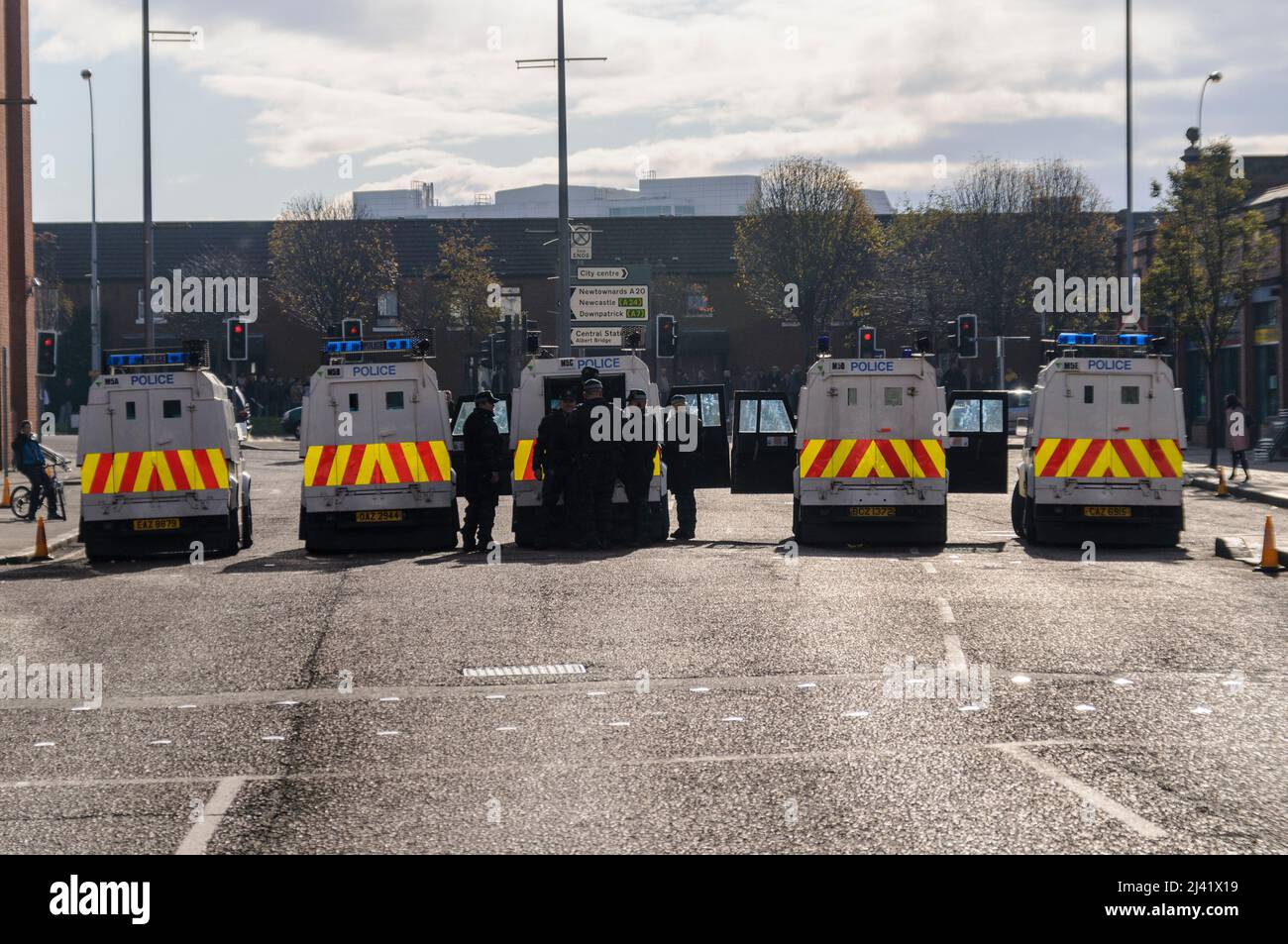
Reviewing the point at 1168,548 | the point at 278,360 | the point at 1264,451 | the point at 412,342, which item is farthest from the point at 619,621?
the point at 278,360

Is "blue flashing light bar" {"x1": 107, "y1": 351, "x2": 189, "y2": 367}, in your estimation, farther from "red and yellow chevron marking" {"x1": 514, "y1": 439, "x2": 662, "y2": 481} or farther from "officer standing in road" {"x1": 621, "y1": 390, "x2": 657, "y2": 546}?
"officer standing in road" {"x1": 621, "y1": 390, "x2": 657, "y2": 546}

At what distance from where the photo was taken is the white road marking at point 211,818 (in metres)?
6.63

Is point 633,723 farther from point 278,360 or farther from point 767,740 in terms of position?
point 278,360

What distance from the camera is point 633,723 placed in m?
9.27

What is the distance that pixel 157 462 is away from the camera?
2002cm

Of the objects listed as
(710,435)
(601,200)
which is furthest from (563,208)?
(601,200)

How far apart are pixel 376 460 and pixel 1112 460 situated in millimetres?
9244

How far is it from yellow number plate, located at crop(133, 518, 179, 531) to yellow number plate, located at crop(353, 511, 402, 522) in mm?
2161

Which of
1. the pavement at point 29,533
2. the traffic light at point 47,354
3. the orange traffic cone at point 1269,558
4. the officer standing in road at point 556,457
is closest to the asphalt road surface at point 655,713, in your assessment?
the orange traffic cone at point 1269,558

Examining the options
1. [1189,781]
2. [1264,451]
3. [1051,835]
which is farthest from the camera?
[1264,451]

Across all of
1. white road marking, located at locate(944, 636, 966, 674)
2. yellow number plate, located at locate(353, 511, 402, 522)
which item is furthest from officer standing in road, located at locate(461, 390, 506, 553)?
white road marking, located at locate(944, 636, 966, 674)

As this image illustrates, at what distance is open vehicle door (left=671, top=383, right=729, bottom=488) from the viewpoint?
21.7m

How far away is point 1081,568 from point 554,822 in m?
12.0

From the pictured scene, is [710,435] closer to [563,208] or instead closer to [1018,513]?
[1018,513]
